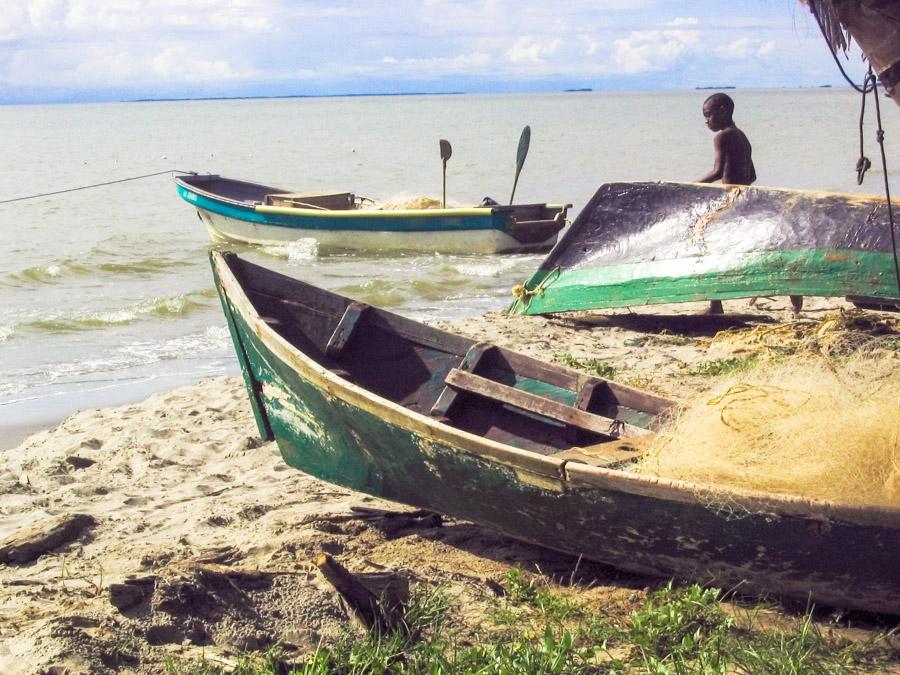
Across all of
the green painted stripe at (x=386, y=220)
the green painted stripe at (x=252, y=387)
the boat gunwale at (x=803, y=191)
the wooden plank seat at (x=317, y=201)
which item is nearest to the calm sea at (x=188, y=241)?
the green painted stripe at (x=386, y=220)

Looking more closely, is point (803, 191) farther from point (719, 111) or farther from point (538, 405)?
point (538, 405)

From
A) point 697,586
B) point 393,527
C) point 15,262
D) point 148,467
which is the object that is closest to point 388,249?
point 15,262

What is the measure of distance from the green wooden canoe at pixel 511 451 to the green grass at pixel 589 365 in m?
1.80

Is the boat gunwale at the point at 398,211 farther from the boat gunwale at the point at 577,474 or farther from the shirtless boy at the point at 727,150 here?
the boat gunwale at the point at 577,474

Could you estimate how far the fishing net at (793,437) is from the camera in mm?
3711

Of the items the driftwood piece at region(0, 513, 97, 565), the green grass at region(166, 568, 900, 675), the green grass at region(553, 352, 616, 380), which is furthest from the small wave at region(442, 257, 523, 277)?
the green grass at region(166, 568, 900, 675)

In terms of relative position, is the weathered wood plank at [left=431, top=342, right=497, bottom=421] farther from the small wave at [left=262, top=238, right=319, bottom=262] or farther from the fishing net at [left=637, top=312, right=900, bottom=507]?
the small wave at [left=262, top=238, right=319, bottom=262]

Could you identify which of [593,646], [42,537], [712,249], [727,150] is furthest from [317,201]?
[593,646]

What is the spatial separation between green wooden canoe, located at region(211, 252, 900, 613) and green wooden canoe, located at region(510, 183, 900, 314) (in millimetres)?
3433

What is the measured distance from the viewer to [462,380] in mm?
5477

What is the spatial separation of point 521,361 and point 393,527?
132 cm

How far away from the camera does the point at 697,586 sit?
368 cm

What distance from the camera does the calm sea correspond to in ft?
31.7

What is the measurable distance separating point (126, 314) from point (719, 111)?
7.24 meters
